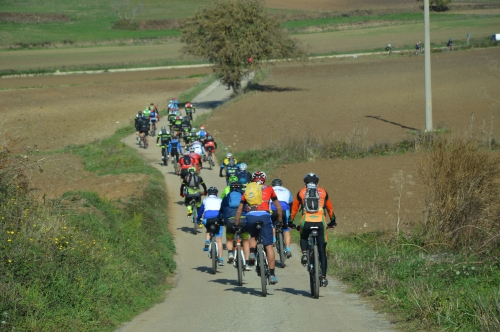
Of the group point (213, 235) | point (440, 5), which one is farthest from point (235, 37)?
point (440, 5)

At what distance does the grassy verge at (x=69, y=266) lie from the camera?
971 centimetres

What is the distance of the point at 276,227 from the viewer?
1557 centimetres

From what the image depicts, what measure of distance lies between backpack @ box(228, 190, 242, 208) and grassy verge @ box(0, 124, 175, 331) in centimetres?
197

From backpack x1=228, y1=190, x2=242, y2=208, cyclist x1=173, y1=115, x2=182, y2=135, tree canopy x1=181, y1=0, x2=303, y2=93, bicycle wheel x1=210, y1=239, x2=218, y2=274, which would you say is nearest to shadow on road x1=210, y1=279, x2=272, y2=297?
bicycle wheel x1=210, y1=239, x2=218, y2=274

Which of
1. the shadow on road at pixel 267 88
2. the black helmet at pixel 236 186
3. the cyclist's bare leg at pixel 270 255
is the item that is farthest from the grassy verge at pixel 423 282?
the shadow on road at pixel 267 88

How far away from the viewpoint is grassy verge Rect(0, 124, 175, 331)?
9.71m

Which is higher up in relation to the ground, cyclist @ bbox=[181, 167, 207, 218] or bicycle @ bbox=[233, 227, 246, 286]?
bicycle @ bbox=[233, 227, 246, 286]

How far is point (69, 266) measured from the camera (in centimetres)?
1102

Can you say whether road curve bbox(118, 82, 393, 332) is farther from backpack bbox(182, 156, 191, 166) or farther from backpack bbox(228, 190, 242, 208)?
backpack bbox(182, 156, 191, 166)

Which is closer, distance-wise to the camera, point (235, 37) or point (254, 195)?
point (254, 195)

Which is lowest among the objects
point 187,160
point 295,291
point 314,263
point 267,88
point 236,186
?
point 267,88

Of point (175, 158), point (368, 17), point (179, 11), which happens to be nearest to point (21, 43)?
point (179, 11)

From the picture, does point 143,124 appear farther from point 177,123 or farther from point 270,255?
point 270,255

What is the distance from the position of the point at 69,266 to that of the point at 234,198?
12.0ft
